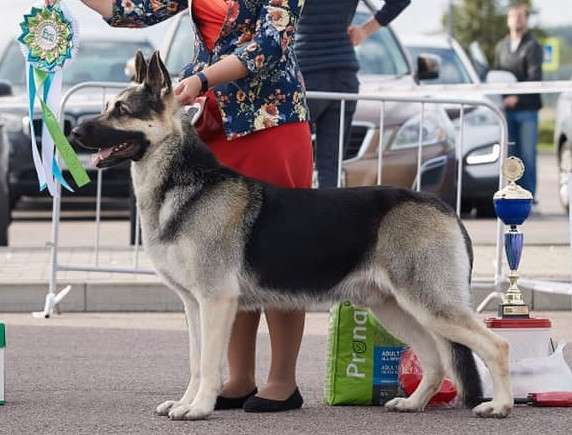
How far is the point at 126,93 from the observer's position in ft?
19.5

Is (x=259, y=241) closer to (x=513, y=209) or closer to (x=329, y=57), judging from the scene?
(x=513, y=209)

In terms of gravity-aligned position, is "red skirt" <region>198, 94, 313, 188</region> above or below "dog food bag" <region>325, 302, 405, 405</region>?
above

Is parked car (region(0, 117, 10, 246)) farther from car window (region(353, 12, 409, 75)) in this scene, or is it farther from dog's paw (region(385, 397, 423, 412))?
dog's paw (region(385, 397, 423, 412))

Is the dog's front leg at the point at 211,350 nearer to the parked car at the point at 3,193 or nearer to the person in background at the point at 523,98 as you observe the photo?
the parked car at the point at 3,193

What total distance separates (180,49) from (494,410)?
7.70 m

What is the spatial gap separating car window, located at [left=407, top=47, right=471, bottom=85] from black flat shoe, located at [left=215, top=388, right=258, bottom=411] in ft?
30.5

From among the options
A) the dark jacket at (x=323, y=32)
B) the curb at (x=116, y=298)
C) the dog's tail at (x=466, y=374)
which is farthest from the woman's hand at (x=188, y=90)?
the curb at (x=116, y=298)

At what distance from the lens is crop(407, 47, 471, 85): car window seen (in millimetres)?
15664

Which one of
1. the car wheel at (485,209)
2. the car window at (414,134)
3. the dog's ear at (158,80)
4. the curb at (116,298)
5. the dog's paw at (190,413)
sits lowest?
the car wheel at (485,209)

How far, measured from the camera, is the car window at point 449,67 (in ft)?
51.4

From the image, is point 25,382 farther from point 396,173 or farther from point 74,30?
point 396,173

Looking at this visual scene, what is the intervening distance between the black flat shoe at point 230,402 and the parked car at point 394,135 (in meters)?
4.54

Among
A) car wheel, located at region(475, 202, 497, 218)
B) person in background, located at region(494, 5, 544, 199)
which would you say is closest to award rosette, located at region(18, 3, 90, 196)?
car wheel, located at region(475, 202, 497, 218)

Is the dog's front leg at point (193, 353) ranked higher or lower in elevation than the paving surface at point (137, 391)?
higher
